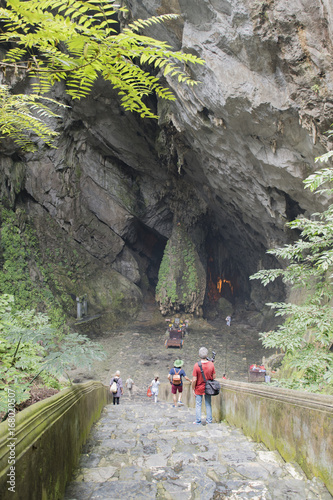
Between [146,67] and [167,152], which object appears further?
[167,152]

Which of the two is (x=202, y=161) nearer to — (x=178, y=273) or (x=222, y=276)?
(x=178, y=273)

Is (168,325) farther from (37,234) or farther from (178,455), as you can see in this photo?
(178,455)

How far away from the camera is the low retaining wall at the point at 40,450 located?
4.34 ft

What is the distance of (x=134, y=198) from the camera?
20.7m

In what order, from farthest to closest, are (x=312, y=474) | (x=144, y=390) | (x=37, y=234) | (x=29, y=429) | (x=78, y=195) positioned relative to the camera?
(x=78, y=195) → (x=37, y=234) → (x=144, y=390) → (x=312, y=474) → (x=29, y=429)

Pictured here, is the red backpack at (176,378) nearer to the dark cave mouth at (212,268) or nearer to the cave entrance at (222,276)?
the dark cave mouth at (212,268)

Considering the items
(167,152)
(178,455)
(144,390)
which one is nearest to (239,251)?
(167,152)

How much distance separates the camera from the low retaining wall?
4.34 feet

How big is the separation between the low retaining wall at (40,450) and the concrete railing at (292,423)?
5.89ft

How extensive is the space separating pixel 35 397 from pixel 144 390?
9.89m

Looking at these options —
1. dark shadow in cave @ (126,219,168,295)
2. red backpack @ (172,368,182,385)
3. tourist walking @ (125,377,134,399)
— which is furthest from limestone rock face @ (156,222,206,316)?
red backpack @ (172,368,182,385)

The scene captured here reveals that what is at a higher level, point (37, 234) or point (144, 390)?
point (37, 234)

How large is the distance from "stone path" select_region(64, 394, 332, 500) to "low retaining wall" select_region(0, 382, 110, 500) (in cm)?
23

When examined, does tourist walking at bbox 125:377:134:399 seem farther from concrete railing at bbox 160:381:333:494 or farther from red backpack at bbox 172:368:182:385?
concrete railing at bbox 160:381:333:494
